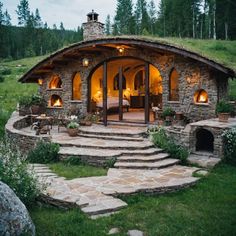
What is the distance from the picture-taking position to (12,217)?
4.86 m

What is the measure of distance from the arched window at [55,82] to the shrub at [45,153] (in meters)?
6.76

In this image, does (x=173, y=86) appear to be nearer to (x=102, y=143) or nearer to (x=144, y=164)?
(x=102, y=143)

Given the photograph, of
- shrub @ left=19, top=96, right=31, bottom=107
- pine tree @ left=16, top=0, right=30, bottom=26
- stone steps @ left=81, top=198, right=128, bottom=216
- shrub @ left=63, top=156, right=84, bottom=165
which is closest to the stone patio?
stone steps @ left=81, top=198, right=128, bottom=216

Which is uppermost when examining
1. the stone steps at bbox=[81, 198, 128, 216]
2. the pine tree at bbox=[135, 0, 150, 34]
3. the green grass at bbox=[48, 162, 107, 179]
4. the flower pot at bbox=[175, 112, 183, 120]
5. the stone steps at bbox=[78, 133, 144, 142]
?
the pine tree at bbox=[135, 0, 150, 34]

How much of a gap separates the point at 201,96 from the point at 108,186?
283 inches

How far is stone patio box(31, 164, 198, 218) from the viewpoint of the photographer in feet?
22.3

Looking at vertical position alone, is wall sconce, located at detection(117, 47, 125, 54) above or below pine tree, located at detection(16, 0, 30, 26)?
below

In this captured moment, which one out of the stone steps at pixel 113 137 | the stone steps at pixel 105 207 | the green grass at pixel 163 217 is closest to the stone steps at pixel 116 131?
the stone steps at pixel 113 137

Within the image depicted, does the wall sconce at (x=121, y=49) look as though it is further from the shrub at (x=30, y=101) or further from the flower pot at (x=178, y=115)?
the shrub at (x=30, y=101)

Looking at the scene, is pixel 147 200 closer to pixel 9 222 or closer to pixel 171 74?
pixel 9 222

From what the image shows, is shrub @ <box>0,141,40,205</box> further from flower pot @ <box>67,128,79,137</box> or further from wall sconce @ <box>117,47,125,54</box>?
wall sconce @ <box>117,47,125,54</box>

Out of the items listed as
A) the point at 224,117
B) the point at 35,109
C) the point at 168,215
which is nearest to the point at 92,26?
the point at 35,109

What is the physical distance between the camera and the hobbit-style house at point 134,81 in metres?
12.6

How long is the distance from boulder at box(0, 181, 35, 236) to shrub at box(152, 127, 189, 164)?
6465mm
